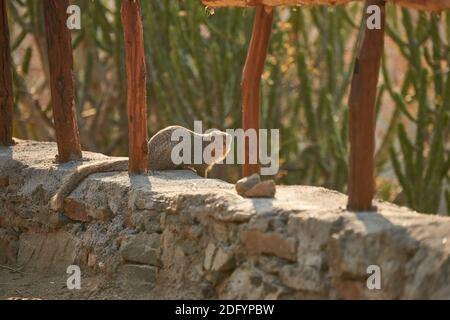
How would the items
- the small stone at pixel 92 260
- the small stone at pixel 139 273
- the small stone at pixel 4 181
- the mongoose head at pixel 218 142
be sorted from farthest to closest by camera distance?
1. the mongoose head at pixel 218 142
2. the small stone at pixel 4 181
3. the small stone at pixel 92 260
4. the small stone at pixel 139 273

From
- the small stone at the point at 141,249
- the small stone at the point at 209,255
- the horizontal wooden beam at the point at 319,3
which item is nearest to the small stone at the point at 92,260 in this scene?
the small stone at the point at 141,249

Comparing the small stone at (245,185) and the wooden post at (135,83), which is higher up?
the wooden post at (135,83)

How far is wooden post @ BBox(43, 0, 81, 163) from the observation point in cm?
780

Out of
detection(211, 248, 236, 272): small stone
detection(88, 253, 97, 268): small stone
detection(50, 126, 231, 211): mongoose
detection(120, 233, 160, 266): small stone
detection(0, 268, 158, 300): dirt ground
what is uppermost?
detection(50, 126, 231, 211): mongoose

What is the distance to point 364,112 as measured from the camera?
5492mm

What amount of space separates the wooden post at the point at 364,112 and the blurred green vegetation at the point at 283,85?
595 centimetres

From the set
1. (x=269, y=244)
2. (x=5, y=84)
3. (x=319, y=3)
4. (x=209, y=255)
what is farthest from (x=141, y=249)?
(x=5, y=84)

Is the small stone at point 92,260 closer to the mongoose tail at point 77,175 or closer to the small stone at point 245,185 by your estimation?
the mongoose tail at point 77,175

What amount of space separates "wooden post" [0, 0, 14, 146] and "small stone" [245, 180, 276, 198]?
3601 mm

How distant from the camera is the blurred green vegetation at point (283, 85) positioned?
1184cm

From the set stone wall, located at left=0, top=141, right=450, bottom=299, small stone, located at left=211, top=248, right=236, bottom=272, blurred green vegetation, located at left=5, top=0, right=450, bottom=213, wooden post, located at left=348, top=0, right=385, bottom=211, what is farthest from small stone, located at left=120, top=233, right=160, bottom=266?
blurred green vegetation, located at left=5, top=0, right=450, bottom=213

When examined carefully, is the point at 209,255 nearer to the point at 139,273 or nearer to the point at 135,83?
the point at 139,273

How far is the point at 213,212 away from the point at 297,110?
27.5 feet

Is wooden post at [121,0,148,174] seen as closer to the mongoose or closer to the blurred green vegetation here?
the mongoose
